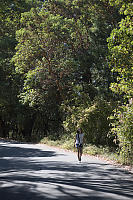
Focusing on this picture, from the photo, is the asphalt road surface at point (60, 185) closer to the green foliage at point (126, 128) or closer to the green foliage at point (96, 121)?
the green foliage at point (126, 128)

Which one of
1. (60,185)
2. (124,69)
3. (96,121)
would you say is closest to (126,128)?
(124,69)

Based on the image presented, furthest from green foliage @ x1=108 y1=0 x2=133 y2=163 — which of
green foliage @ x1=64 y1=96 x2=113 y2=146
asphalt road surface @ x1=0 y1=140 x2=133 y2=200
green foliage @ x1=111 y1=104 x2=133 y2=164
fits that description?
green foliage @ x1=64 y1=96 x2=113 y2=146

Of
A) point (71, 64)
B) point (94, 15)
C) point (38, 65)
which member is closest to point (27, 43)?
point (38, 65)

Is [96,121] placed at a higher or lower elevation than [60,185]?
higher

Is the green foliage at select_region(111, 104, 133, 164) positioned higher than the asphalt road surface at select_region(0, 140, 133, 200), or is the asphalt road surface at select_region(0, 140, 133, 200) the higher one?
the green foliage at select_region(111, 104, 133, 164)

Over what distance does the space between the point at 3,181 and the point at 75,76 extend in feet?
56.9

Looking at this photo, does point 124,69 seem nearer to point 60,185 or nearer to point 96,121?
point 60,185

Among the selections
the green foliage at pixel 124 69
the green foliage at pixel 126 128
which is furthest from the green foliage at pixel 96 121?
the green foliage at pixel 126 128

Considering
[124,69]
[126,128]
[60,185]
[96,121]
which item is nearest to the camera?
[60,185]

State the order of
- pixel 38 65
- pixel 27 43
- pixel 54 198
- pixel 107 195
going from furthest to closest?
pixel 38 65, pixel 27 43, pixel 107 195, pixel 54 198

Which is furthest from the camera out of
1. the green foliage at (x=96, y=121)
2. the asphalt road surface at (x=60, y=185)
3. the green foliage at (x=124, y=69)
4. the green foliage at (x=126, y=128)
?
the green foliage at (x=96, y=121)

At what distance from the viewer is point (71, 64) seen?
73.7 ft

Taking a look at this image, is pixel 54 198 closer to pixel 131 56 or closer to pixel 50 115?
pixel 131 56

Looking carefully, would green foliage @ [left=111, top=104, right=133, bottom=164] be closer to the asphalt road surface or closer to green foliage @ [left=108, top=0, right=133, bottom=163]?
green foliage @ [left=108, top=0, right=133, bottom=163]
